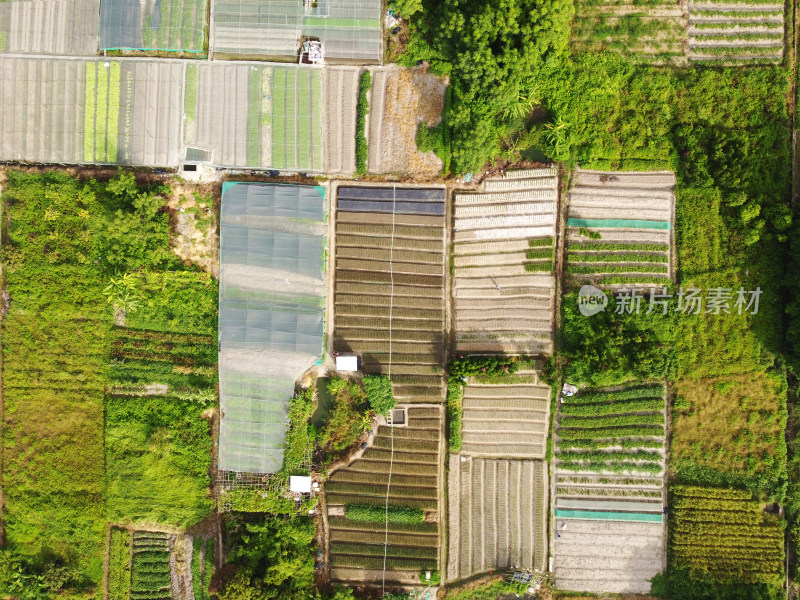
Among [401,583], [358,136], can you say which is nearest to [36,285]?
[358,136]

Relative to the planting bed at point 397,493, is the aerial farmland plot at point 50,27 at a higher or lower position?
higher

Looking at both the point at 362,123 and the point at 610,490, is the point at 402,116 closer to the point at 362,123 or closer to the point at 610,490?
the point at 362,123

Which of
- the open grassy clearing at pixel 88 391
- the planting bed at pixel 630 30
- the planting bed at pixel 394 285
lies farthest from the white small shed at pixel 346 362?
the planting bed at pixel 630 30

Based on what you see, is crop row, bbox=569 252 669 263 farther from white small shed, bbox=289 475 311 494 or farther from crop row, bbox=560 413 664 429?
white small shed, bbox=289 475 311 494

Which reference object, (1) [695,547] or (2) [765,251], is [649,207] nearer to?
(2) [765,251]

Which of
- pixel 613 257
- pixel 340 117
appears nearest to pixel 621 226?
pixel 613 257

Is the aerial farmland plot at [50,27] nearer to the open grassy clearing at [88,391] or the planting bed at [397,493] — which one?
the open grassy clearing at [88,391]
